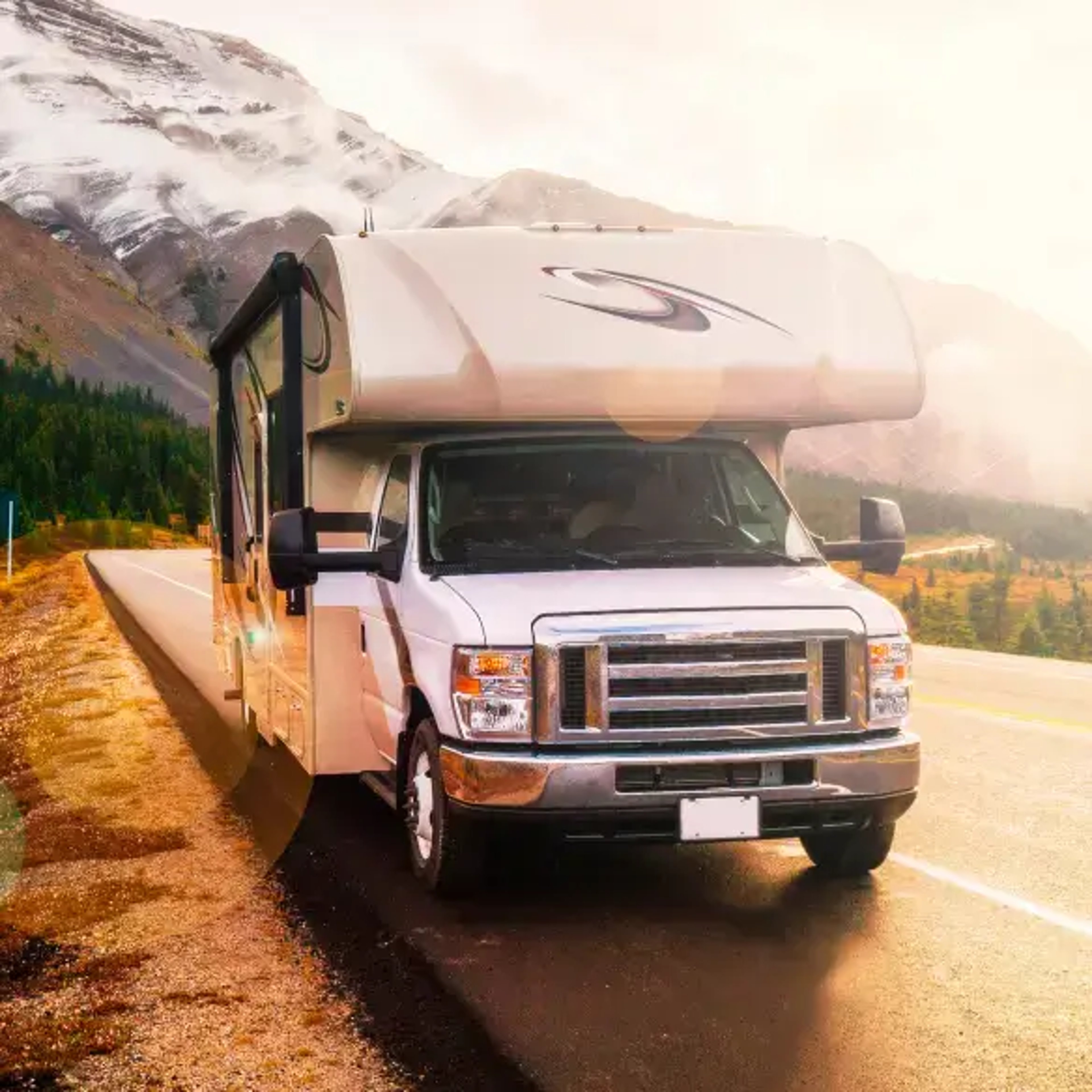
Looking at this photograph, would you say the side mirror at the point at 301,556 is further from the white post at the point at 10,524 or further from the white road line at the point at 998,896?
the white post at the point at 10,524

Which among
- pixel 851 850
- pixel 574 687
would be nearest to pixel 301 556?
pixel 574 687

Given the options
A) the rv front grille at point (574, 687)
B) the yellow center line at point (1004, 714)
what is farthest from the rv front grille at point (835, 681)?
the yellow center line at point (1004, 714)

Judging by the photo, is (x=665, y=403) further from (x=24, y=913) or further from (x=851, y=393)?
(x=24, y=913)

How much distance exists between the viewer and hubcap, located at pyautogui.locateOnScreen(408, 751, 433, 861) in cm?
690

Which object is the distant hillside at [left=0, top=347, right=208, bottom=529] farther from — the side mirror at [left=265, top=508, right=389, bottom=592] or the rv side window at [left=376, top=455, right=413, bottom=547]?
the side mirror at [left=265, top=508, right=389, bottom=592]

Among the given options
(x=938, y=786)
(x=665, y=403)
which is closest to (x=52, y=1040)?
(x=665, y=403)

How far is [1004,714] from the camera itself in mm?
13719

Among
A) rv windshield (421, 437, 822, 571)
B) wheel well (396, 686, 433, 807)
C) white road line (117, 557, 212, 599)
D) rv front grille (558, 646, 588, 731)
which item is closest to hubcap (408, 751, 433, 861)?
wheel well (396, 686, 433, 807)

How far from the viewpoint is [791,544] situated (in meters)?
7.82

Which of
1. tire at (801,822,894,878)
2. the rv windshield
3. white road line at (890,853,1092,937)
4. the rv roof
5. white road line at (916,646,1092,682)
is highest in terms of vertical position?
the rv roof

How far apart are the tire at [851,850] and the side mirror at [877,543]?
138 centimetres

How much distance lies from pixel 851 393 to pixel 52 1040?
4.77m

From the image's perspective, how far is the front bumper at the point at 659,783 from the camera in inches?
246

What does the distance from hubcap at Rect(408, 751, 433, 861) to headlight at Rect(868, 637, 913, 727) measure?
1.90 m
